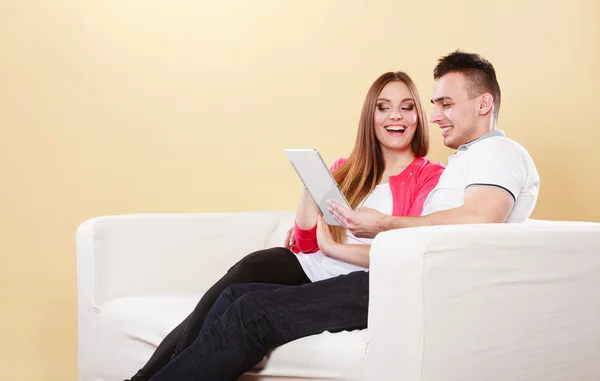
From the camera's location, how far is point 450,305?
61.8 inches

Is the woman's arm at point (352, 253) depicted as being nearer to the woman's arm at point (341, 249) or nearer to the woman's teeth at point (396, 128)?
the woman's arm at point (341, 249)

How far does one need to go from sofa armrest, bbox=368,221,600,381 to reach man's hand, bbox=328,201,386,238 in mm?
367

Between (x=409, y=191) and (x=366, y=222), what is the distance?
11.9 inches

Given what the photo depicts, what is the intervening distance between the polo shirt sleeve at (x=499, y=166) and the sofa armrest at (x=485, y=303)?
0.65 feet

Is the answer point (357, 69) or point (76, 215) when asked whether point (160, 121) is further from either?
point (357, 69)

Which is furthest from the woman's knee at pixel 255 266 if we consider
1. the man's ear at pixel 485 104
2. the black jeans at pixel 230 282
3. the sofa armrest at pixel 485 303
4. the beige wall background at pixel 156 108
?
the beige wall background at pixel 156 108

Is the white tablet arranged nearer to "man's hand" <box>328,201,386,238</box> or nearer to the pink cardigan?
"man's hand" <box>328,201,386,238</box>

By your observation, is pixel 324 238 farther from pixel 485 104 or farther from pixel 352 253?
pixel 485 104

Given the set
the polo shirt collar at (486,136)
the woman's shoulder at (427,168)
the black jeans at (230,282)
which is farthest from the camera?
the woman's shoulder at (427,168)

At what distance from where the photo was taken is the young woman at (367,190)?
2211 millimetres

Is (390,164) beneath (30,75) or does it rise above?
beneath

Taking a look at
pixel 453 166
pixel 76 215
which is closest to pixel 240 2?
pixel 76 215

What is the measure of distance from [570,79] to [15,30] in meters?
2.28

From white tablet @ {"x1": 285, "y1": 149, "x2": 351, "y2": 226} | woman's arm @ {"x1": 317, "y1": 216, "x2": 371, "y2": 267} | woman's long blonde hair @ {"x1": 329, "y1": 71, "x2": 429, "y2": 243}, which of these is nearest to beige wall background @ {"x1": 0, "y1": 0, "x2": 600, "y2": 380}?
woman's long blonde hair @ {"x1": 329, "y1": 71, "x2": 429, "y2": 243}
